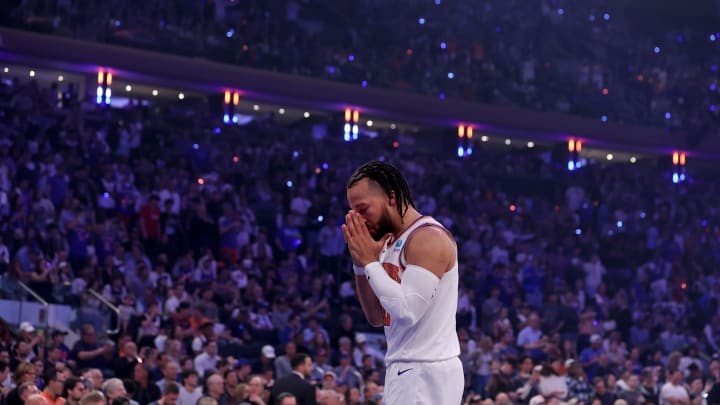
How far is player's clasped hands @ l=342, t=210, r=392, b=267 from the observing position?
4559mm

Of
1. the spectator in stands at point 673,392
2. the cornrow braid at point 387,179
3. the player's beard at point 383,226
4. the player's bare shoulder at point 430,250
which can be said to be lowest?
the spectator in stands at point 673,392

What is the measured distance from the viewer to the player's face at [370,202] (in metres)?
4.65

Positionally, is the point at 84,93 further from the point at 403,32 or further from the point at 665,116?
the point at 665,116

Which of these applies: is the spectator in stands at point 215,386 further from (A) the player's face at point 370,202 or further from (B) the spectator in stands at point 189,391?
(A) the player's face at point 370,202

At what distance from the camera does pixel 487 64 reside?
1059 inches

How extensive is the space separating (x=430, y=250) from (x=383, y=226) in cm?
25

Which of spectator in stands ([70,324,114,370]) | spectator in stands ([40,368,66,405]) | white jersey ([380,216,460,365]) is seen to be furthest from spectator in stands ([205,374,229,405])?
white jersey ([380,216,460,365])

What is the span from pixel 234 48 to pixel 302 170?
381 centimetres

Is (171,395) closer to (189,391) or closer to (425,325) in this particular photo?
(189,391)

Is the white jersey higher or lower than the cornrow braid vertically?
lower

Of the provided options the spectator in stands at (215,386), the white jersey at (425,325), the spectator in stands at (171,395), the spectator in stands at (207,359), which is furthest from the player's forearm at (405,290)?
the spectator in stands at (207,359)

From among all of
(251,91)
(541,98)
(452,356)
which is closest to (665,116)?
(541,98)

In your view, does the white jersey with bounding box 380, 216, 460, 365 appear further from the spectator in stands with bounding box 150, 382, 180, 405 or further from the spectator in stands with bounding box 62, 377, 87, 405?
the spectator in stands with bounding box 150, 382, 180, 405

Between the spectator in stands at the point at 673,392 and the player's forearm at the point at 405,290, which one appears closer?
the player's forearm at the point at 405,290
